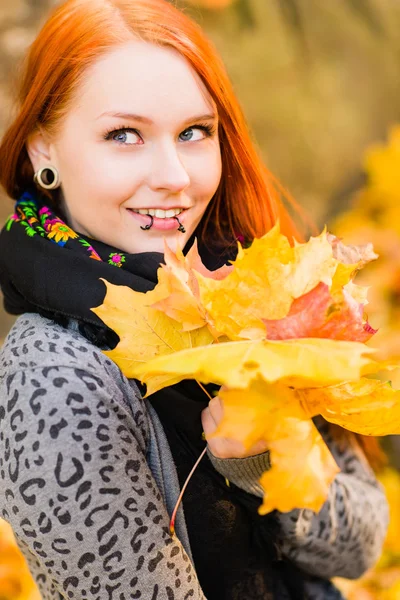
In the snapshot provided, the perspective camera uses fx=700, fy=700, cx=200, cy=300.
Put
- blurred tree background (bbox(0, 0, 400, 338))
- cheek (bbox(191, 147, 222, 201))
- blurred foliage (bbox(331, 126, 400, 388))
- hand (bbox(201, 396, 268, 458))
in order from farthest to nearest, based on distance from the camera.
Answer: blurred tree background (bbox(0, 0, 400, 338))
blurred foliage (bbox(331, 126, 400, 388))
cheek (bbox(191, 147, 222, 201))
hand (bbox(201, 396, 268, 458))

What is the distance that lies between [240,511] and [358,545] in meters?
0.31

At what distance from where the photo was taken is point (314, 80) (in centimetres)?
311

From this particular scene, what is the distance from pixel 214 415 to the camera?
94cm

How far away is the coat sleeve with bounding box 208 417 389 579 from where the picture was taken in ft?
4.12

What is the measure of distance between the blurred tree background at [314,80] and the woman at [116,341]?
174 cm

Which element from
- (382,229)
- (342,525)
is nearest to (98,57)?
(342,525)

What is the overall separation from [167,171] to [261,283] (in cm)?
32

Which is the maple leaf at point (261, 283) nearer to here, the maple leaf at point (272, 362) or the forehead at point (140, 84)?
the maple leaf at point (272, 362)

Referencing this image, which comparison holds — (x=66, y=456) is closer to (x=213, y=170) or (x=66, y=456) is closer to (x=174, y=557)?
(x=174, y=557)

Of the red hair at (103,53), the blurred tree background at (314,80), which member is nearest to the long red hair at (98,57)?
the red hair at (103,53)

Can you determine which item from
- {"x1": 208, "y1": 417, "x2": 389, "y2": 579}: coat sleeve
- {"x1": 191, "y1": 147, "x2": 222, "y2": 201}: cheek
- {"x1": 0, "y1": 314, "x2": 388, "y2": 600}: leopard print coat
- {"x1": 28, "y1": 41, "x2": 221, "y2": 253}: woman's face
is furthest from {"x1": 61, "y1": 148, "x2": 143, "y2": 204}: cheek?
{"x1": 208, "y1": 417, "x2": 389, "y2": 579}: coat sleeve

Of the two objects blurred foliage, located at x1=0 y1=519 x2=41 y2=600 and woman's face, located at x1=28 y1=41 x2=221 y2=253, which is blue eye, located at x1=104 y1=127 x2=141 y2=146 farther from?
blurred foliage, located at x1=0 y1=519 x2=41 y2=600

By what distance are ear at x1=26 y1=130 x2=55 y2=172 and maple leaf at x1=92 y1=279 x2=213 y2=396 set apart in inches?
16.1

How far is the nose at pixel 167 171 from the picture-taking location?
107cm
